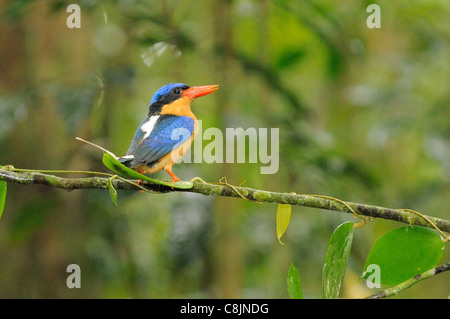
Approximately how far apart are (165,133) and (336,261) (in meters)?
0.80

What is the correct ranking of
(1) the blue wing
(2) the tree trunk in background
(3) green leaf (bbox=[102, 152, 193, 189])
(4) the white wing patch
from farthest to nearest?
(2) the tree trunk in background, (4) the white wing patch, (1) the blue wing, (3) green leaf (bbox=[102, 152, 193, 189])

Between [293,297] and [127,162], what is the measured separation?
27.7 inches

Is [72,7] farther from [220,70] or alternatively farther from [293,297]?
[293,297]

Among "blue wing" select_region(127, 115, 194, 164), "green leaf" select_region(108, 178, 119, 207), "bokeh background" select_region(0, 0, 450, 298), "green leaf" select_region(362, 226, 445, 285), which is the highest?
"bokeh background" select_region(0, 0, 450, 298)

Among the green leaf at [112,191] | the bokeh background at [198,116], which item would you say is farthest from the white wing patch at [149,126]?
the green leaf at [112,191]

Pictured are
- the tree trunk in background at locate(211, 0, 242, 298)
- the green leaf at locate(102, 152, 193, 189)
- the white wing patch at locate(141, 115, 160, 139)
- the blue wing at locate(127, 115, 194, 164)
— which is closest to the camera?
the green leaf at locate(102, 152, 193, 189)

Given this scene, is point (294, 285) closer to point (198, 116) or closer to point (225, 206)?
point (225, 206)

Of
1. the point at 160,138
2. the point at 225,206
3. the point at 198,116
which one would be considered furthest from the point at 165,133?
the point at 198,116

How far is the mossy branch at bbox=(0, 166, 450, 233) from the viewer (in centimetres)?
99

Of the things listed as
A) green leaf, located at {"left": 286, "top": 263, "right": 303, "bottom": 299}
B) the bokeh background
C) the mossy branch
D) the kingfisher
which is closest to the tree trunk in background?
the bokeh background

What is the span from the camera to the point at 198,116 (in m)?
3.52

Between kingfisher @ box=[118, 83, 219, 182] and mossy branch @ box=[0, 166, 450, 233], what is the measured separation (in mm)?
351

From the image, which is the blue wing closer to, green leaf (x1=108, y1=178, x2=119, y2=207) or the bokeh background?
green leaf (x1=108, y1=178, x2=119, y2=207)

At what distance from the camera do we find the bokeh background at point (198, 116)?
2.64m
